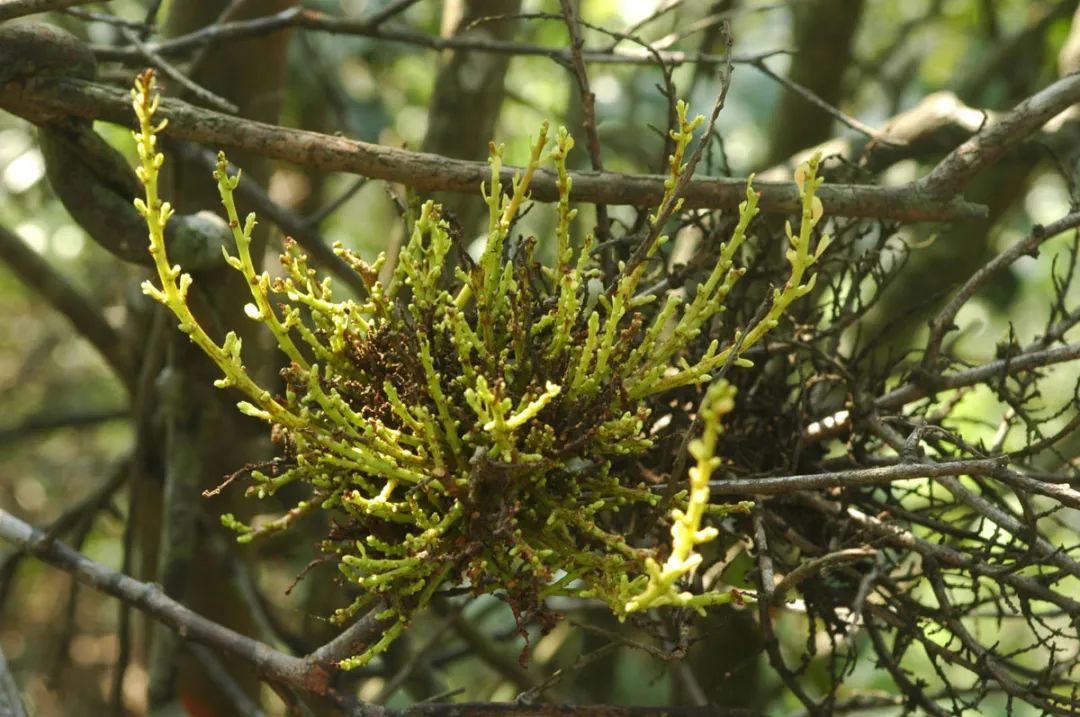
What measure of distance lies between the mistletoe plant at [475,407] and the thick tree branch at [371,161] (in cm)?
16

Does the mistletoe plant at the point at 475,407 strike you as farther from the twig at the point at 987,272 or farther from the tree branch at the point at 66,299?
the tree branch at the point at 66,299

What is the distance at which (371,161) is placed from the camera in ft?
3.54

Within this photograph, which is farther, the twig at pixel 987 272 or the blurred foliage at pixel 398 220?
the blurred foliage at pixel 398 220

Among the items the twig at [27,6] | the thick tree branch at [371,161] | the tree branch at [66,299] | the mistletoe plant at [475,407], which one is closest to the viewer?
the mistletoe plant at [475,407]

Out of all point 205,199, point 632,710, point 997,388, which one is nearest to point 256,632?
point 205,199

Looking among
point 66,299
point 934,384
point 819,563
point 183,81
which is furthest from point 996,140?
point 66,299

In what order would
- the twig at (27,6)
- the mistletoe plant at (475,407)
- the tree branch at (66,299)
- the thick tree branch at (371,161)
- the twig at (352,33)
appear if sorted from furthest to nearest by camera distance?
the tree branch at (66,299) → the twig at (352,33) → the thick tree branch at (371,161) → the twig at (27,6) → the mistletoe plant at (475,407)

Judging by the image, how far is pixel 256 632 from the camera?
1909 millimetres

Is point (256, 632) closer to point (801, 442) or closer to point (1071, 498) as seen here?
point (801, 442)

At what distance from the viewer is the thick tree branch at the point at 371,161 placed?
42.6 inches

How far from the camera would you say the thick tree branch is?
108cm

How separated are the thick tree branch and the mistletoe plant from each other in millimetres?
159

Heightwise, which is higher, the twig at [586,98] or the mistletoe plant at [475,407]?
the twig at [586,98]

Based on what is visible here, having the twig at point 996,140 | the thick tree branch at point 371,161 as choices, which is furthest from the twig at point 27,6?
the twig at point 996,140
